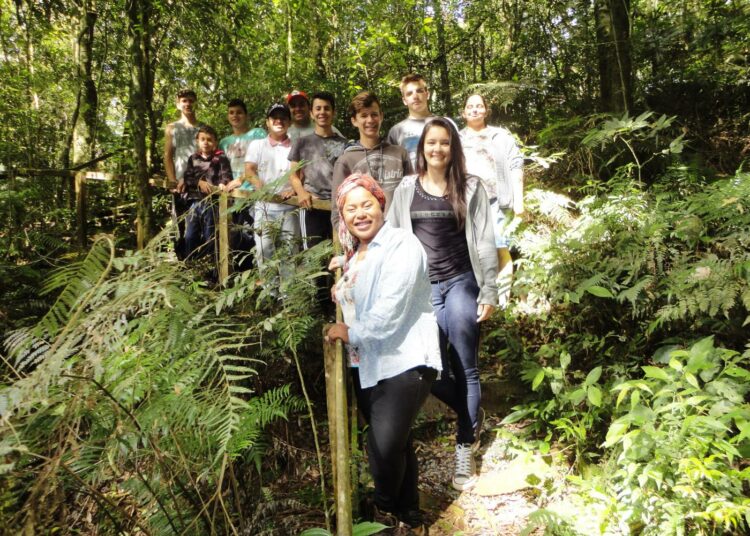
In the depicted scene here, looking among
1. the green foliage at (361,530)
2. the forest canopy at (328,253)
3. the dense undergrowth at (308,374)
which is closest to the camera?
the dense undergrowth at (308,374)

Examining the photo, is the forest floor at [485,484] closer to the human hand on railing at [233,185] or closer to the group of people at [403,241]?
the group of people at [403,241]

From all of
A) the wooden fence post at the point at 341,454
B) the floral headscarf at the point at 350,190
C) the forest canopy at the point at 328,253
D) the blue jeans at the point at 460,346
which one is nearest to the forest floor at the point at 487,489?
the forest canopy at the point at 328,253

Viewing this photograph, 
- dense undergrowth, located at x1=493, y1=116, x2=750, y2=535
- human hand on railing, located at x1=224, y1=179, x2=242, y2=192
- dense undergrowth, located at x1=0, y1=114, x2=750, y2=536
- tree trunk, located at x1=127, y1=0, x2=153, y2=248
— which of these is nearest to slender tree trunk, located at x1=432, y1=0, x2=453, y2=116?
dense undergrowth, located at x1=0, y1=114, x2=750, y2=536

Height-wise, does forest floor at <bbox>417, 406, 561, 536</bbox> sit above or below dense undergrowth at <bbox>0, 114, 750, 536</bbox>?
Result: below

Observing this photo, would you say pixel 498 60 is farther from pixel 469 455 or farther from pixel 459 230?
pixel 469 455


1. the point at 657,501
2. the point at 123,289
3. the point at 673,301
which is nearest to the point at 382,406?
the point at 123,289

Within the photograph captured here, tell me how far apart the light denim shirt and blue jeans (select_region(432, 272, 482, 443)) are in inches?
31.1

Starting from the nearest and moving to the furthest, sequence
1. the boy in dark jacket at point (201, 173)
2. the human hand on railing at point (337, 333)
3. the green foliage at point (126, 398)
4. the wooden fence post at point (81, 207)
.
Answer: the green foliage at point (126, 398) → the human hand on railing at point (337, 333) → the boy in dark jacket at point (201, 173) → the wooden fence post at point (81, 207)

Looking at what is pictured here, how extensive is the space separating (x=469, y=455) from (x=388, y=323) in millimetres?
1612

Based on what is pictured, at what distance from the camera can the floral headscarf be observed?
267cm

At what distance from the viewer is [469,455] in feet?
11.6

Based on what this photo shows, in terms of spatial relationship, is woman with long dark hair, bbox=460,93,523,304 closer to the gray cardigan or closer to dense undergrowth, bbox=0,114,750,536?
dense undergrowth, bbox=0,114,750,536

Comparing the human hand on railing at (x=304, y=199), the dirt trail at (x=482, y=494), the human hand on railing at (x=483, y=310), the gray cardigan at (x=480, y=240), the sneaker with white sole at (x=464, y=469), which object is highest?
the human hand on railing at (x=304, y=199)

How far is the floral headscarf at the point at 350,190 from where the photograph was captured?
2.67 m
